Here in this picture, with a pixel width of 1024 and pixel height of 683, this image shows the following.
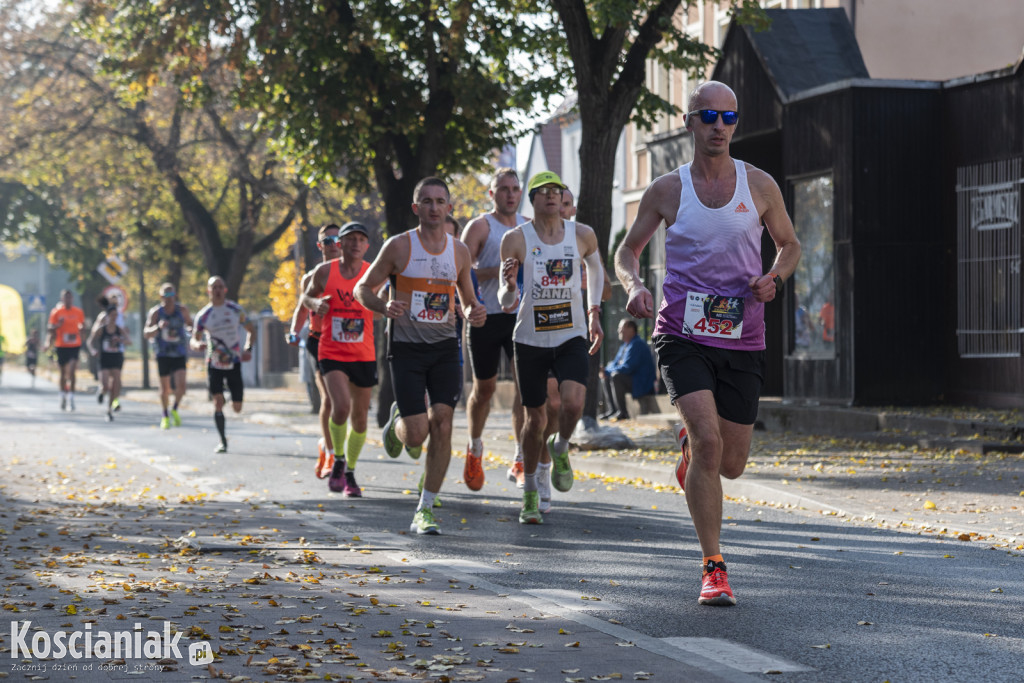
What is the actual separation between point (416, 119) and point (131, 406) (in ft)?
43.6

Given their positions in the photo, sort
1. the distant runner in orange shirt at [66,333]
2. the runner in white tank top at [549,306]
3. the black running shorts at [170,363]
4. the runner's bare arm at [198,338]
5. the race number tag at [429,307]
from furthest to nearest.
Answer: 1. the distant runner in orange shirt at [66,333]
2. the black running shorts at [170,363]
3. the runner's bare arm at [198,338]
4. the race number tag at [429,307]
5. the runner in white tank top at [549,306]

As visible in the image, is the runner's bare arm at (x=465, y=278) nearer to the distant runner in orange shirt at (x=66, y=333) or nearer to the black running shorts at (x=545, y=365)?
the black running shorts at (x=545, y=365)

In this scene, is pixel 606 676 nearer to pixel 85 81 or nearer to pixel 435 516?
pixel 435 516

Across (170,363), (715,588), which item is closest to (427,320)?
(715,588)

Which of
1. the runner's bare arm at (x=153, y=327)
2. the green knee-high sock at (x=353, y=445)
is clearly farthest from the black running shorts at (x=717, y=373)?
the runner's bare arm at (x=153, y=327)

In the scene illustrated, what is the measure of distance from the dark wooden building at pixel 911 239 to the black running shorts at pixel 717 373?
41.3 ft

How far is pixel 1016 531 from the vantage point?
9719 millimetres

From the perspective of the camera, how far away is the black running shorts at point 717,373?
7129mm

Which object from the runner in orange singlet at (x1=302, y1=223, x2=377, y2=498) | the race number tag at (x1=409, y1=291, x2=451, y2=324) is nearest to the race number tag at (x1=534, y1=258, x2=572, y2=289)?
the race number tag at (x1=409, y1=291, x2=451, y2=324)

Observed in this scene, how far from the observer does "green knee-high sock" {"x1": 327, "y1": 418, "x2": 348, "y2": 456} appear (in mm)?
12811

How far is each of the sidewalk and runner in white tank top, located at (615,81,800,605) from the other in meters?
2.79

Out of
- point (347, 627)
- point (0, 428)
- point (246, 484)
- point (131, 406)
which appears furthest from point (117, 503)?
point (131, 406)

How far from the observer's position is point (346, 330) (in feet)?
42.2

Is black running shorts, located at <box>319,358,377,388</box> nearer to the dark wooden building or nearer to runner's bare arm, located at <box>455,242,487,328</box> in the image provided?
runner's bare arm, located at <box>455,242,487,328</box>
